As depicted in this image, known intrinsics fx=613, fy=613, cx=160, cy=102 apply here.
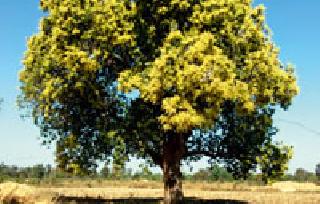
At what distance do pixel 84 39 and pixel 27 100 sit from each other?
7253mm

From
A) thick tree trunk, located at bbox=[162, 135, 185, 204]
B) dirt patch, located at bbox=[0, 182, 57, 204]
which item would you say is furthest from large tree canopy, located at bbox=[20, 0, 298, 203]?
dirt patch, located at bbox=[0, 182, 57, 204]

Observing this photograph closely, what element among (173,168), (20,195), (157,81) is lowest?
(20,195)

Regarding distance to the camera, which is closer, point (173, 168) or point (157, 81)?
point (157, 81)

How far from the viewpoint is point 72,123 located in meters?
41.2

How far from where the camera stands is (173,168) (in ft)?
132

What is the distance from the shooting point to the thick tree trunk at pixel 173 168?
4003cm

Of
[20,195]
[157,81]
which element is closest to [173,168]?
[157,81]

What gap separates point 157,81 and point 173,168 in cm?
832

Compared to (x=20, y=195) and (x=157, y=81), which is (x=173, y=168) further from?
(x=20, y=195)

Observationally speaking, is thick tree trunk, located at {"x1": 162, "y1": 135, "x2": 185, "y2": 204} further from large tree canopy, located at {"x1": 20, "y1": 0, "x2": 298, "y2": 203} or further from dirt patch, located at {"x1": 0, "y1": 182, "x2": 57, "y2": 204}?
dirt patch, located at {"x1": 0, "y1": 182, "x2": 57, "y2": 204}

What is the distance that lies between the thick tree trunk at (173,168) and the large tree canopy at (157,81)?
7 cm

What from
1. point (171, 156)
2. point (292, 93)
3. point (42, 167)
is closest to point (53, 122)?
point (171, 156)

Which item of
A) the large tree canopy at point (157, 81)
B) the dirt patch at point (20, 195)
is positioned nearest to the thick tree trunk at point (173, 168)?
the large tree canopy at point (157, 81)

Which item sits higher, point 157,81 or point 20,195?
point 157,81
